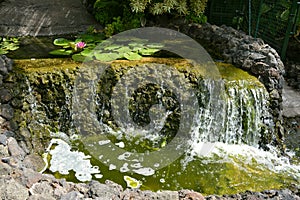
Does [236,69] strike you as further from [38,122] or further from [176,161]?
[38,122]

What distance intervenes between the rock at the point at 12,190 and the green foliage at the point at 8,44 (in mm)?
2797

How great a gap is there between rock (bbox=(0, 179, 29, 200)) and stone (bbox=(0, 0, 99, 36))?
4034 millimetres

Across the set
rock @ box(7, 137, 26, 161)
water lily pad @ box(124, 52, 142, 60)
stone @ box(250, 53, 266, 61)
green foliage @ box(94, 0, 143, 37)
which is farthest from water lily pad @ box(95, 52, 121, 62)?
stone @ box(250, 53, 266, 61)

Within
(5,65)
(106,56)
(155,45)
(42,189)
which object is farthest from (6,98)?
(155,45)

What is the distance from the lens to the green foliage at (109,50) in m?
4.04

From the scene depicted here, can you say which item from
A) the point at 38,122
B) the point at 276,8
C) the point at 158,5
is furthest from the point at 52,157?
the point at 276,8

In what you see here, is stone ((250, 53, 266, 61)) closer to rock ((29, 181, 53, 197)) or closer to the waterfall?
the waterfall

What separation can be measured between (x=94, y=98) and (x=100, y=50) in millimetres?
796

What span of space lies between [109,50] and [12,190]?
8.33 ft

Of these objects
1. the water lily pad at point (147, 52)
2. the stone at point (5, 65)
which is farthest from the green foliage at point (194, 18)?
the stone at point (5, 65)

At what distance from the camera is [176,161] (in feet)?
11.3

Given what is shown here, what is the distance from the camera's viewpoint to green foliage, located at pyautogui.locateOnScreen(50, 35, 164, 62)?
13.2 ft

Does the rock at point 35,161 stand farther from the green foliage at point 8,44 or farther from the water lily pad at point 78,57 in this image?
the green foliage at point 8,44

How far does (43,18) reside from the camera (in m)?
6.04
